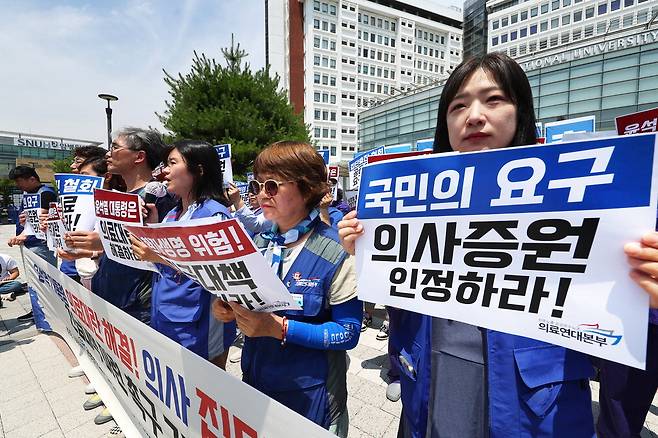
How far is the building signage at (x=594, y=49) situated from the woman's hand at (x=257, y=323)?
32566 millimetres

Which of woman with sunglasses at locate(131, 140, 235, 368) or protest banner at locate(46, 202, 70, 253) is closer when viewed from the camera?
woman with sunglasses at locate(131, 140, 235, 368)

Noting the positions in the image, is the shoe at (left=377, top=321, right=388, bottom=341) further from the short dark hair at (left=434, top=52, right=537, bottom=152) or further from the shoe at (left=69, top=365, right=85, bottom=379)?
the short dark hair at (left=434, top=52, right=537, bottom=152)

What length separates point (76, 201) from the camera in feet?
7.65

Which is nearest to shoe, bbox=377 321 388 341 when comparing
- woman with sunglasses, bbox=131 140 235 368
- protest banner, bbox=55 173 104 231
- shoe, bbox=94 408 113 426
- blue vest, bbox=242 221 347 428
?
woman with sunglasses, bbox=131 140 235 368

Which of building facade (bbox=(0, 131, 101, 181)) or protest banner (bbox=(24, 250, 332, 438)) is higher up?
building facade (bbox=(0, 131, 101, 181))

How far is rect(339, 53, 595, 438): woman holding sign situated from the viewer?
36.8 inches

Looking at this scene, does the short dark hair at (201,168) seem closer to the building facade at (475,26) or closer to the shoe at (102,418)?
the shoe at (102,418)

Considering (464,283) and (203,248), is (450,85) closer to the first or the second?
(464,283)

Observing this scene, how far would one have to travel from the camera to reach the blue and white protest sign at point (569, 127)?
552 cm

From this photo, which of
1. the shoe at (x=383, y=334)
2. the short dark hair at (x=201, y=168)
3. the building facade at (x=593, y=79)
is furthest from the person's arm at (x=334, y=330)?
the building facade at (x=593, y=79)

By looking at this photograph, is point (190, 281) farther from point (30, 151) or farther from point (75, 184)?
point (30, 151)

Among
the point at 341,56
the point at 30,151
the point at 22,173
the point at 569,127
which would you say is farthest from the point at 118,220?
the point at 30,151

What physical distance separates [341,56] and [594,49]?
38.5m

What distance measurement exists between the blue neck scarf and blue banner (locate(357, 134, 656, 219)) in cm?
45
